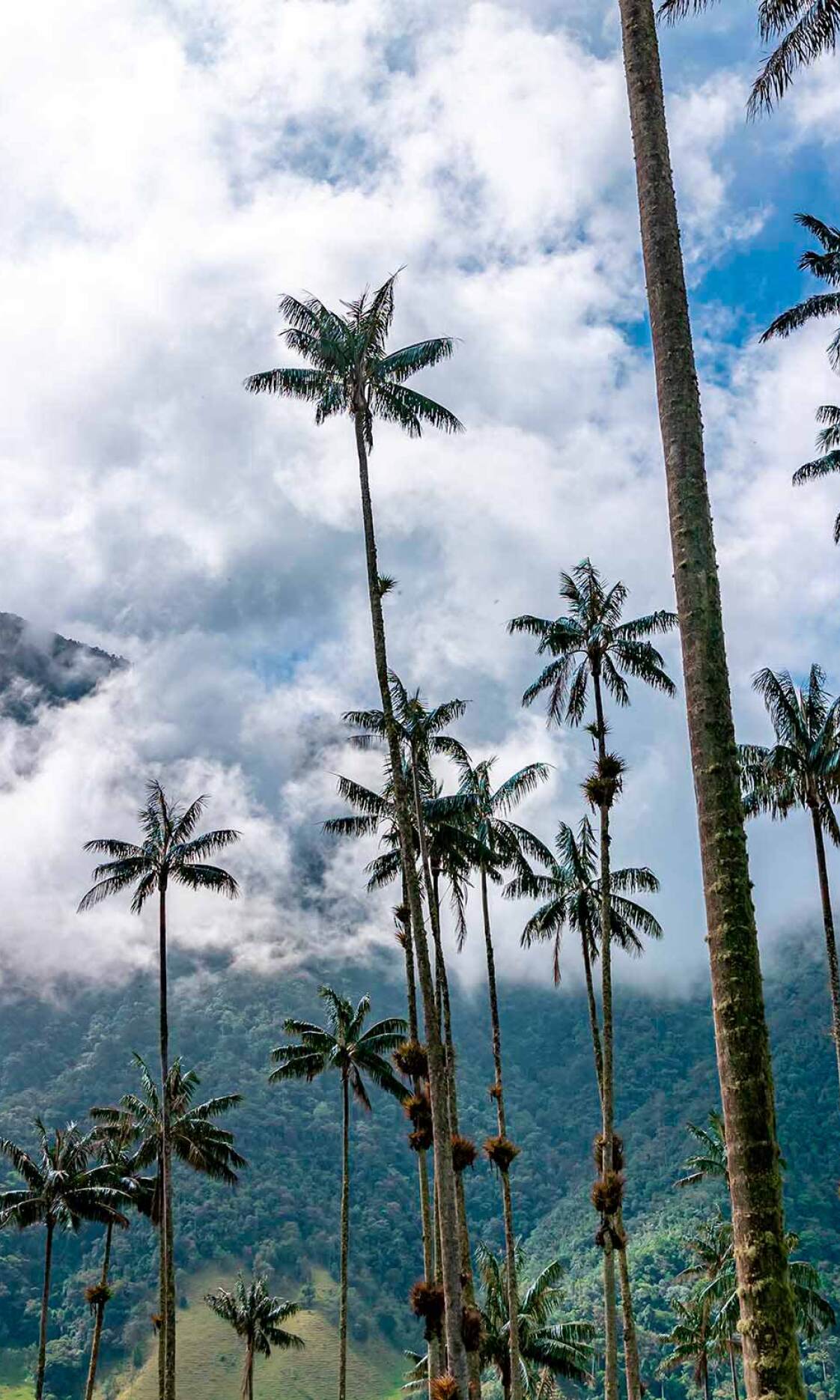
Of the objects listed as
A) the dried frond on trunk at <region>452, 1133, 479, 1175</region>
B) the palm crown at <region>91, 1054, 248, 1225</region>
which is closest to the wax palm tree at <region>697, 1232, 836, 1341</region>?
the dried frond on trunk at <region>452, 1133, 479, 1175</region>

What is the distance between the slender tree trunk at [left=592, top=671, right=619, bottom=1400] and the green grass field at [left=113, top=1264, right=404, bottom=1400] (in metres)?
150

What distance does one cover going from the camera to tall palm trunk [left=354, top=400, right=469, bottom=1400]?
82.6 ft

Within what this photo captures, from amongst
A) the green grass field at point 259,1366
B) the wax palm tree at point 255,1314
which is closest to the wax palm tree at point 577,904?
the wax palm tree at point 255,1314

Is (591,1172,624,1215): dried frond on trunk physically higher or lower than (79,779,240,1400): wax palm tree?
lower

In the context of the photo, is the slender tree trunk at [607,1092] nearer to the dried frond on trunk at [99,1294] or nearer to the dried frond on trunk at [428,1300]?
the dried frond on trunk at [428,1300]

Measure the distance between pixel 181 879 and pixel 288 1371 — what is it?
6266 inches

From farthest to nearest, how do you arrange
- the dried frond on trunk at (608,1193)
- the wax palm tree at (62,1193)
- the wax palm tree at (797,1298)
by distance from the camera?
the wax palm tree at (62,1193), the wax palm tree at (797,1298), the dried frond on trunk at (608,1193)

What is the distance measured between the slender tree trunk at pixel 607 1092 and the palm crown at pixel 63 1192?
73.7 feet

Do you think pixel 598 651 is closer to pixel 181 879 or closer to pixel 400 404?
pixel 400 404

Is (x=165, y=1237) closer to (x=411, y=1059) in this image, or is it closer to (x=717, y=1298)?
(x=411, y=1059)

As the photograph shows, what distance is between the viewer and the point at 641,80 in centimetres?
1206

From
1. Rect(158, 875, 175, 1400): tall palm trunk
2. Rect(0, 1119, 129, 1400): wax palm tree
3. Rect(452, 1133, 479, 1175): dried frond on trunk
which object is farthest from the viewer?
Rect(0, 1119, 129, 1400): wax palm tree

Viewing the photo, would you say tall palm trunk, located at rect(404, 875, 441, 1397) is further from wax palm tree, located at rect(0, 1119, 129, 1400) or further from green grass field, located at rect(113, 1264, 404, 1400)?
green grass field, located at rect(113, 1264, 404, 1400)

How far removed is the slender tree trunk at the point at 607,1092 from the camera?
3397 cm
